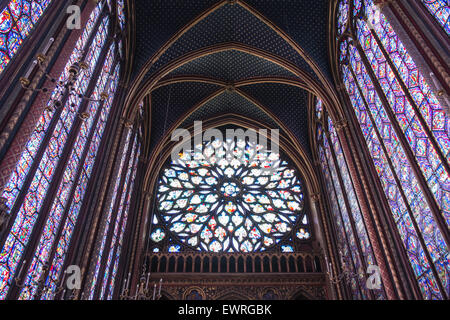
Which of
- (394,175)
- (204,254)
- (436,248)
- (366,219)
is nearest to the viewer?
(436,248)

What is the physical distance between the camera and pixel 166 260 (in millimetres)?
14102

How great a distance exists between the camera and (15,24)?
609 cm

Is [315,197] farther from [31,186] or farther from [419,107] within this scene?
[31,186]

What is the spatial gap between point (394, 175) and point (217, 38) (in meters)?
8.93

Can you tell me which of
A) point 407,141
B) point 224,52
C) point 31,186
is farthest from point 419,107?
point 224,52

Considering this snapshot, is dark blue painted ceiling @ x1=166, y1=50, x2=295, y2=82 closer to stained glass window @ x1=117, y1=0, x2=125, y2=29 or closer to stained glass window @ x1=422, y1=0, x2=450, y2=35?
stained glass window @ x1=117, y1=0, x2=125, y2=29

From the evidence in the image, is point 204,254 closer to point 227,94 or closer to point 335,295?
point 335,295

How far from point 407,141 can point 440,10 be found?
287 centimetres

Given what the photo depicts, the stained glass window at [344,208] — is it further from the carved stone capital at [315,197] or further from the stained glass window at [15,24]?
the stained glass window at [15,24]

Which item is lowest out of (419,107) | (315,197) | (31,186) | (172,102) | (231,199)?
(31,186)

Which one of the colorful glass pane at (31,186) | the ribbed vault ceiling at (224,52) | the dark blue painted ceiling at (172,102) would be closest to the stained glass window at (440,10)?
the ribbed vault ceiling at (224,52)

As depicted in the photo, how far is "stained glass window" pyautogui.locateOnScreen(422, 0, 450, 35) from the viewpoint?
7.00m

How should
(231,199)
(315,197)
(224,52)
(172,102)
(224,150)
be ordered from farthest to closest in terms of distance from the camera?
(224,150) → (172,102) → (231,199) → (315,197) → (224,52)
